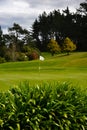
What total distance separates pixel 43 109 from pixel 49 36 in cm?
15072

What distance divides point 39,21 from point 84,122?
15671cm

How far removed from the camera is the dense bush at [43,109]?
8117mm

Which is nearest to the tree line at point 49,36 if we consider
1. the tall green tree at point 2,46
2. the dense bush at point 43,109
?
the tall green tree at point 2,46

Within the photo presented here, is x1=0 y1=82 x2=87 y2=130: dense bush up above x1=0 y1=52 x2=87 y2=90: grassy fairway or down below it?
above

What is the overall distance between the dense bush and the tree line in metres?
88.8

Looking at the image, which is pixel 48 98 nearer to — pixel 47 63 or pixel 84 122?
pixel 84 122

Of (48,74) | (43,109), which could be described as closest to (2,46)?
(48,74)

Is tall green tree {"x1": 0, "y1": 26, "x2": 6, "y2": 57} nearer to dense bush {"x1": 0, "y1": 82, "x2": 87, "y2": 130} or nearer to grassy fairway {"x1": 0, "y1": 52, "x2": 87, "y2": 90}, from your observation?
grassy fairway {"x1": 0, "y1": 52, "x2": 87, "y2": 90}

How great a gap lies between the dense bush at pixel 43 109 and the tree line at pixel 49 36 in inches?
3495

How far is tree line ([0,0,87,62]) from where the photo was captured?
344 ft

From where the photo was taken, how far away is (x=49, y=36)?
6240 inches

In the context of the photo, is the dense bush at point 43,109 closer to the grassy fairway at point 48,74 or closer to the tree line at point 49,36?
the grassy fairway at point 48,74

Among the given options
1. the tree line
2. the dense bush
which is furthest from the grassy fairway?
the tree line

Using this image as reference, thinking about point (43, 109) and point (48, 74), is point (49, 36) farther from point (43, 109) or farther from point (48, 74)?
point (43, 109)
